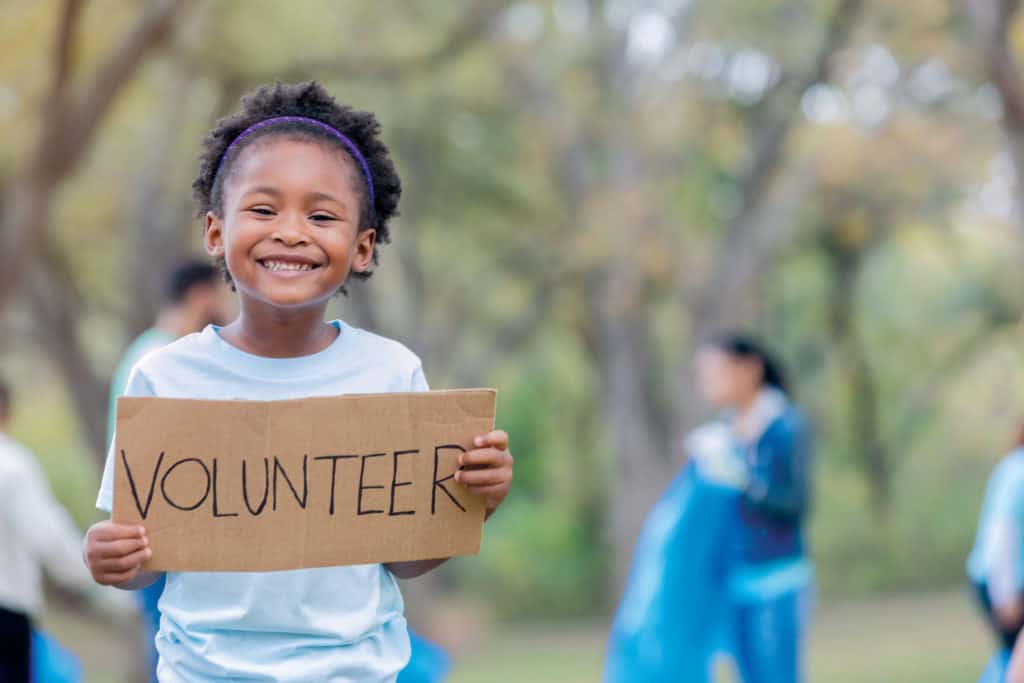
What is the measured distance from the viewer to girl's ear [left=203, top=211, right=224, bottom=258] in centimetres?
282

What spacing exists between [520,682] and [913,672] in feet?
12.0

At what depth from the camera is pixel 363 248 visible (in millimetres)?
2848

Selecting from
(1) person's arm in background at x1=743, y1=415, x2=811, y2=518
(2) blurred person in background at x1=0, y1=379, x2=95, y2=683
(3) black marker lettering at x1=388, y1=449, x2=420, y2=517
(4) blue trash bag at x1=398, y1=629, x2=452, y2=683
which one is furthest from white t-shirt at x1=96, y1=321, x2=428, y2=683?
(1) person's arm in background at x1=743, y1=415, x2=811, y2=518

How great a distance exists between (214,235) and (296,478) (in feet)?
1.64

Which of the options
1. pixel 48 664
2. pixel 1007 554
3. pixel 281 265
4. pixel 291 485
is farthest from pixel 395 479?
pixel 1007 554

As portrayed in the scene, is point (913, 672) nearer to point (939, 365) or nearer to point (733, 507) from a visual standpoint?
point (733, 507)

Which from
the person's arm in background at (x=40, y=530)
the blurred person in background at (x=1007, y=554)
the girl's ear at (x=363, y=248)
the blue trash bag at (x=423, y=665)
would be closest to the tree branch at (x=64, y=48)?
the person's arm in background at (x=40, y=530)

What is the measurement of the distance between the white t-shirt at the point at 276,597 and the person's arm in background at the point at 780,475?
4.29 metres

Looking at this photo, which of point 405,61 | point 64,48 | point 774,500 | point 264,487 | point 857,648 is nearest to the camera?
point 264,487

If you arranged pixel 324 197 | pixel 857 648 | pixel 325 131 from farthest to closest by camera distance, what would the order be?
pixel 857 648
pixel 325 131
pixel 324 197

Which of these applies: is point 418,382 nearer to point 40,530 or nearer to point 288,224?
point 288,224

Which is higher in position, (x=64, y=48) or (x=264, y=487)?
(x=64, y=48)

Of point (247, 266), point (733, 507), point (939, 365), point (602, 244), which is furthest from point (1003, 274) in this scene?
point (247, 266)

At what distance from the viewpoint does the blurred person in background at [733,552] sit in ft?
22.4
